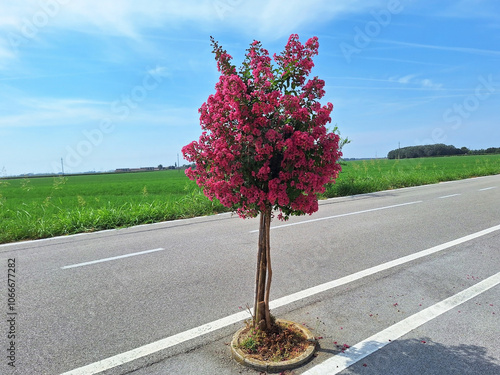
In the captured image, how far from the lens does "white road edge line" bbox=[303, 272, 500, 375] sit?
268 centimetres

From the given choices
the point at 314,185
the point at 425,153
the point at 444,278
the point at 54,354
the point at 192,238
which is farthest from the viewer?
the point at 425,153

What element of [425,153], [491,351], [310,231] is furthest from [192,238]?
[425,153]

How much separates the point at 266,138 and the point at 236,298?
205 centimetres

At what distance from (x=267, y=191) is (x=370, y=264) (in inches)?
118

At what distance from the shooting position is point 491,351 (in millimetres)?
2844

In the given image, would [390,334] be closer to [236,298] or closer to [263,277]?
[263,277]

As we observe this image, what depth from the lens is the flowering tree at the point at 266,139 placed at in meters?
2.65

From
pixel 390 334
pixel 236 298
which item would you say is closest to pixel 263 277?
pixel 236 298

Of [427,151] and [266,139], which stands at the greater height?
[427,151]

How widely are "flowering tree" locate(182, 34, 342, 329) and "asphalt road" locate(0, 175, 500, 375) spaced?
1.24 meters

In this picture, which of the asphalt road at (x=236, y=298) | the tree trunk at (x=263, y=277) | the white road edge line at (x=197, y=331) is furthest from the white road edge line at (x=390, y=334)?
the white road edge line at (x=197, y=331)

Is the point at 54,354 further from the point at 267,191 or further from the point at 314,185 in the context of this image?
the point at 314,185

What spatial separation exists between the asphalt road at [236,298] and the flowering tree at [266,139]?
1.24 meters

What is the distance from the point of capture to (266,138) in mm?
2668
